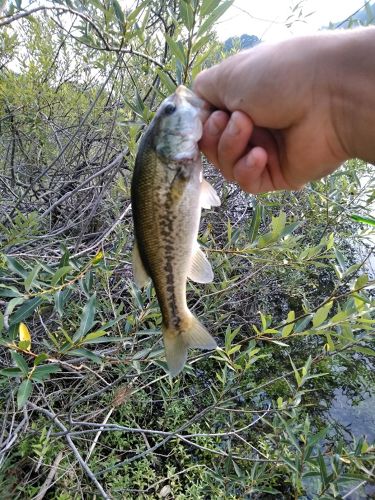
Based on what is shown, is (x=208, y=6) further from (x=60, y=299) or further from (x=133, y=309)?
(x=133, y=309)

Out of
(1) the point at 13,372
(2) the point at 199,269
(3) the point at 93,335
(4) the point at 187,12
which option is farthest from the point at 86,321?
(4) the point at 187,12

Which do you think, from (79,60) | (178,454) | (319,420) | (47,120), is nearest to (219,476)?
(178,454)

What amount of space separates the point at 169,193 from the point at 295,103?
0.57 meters

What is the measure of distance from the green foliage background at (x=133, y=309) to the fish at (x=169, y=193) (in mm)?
353

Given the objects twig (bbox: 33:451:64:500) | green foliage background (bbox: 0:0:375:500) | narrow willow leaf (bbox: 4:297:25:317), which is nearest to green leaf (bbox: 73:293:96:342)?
green foliage background (bbox: 0:0:375:500)

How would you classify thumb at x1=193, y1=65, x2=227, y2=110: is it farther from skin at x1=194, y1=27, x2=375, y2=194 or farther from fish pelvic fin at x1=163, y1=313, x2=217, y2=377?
fish pelvic fin at x1=163, y1=313, x2=217, y2=377

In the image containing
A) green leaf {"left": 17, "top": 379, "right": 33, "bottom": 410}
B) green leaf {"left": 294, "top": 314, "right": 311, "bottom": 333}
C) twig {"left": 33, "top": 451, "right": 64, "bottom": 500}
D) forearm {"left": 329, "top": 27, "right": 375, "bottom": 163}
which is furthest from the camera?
twig {"left": 33, "top": 451, "right": 64, "bottom": 500}

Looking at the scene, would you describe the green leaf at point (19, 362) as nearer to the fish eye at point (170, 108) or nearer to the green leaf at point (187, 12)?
the fish eye at point (170, 108)

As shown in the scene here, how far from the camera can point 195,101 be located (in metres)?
1.58

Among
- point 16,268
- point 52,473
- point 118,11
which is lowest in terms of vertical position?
point 52,473

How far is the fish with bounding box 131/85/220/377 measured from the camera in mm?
1506

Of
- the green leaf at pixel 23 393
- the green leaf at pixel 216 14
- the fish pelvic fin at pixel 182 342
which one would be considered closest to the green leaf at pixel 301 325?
the fish pelvic fin at pixel 182 342

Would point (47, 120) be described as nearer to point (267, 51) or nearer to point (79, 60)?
point (79, 60)

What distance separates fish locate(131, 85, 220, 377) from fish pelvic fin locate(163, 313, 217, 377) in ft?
0.55
